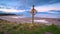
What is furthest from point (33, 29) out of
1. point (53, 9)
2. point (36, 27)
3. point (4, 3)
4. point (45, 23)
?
point (4, 3)

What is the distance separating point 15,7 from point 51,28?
82 cm

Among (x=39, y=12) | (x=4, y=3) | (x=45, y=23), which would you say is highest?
(x=4, y=3)

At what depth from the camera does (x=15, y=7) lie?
9.80ft

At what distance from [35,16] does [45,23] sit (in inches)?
9.5

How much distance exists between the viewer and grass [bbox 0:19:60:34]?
2.82 m

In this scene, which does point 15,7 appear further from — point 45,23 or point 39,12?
point 45,23

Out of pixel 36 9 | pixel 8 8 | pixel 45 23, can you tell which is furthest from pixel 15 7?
pixel 45 23

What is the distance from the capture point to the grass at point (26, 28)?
2818mm

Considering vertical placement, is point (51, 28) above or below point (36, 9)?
below

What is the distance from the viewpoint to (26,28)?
2.89 metres

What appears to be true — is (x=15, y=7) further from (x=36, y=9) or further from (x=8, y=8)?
(x=36, y=9)

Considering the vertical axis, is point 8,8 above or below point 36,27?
above

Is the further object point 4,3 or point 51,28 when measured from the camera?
point 4,3

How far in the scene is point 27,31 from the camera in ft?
9.41
